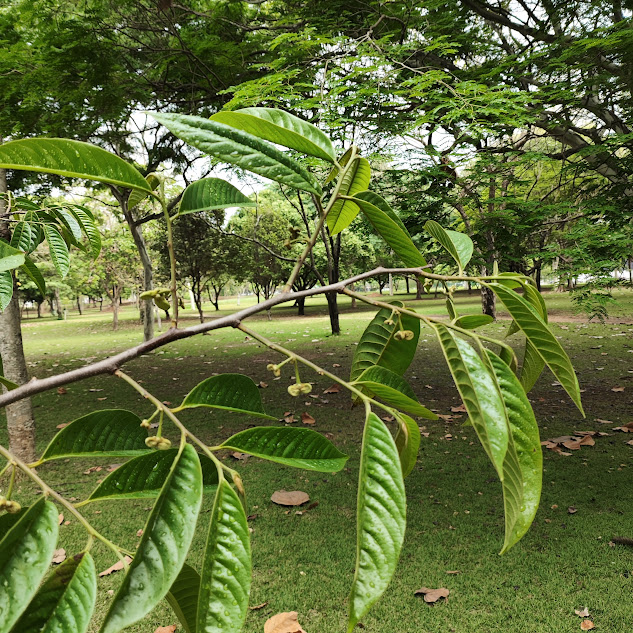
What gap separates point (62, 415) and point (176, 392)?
1193 mm

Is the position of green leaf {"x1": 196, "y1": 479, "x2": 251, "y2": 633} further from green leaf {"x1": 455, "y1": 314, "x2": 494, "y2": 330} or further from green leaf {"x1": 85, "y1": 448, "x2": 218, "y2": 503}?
green leaf {"x1": 455, "y1": 314, "x2": 494, "y2": 330}

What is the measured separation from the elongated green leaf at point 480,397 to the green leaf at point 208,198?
0.26 m

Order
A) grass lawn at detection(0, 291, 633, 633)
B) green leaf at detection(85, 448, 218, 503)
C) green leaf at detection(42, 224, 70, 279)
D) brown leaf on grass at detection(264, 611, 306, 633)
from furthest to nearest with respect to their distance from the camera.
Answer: grass lawn at detection(0, 291, 633, 633) < brown leaf on grass at detection(264, 611, 306, 633) < green leaf at detection(42, 224, 70, 279) < green leaf at detection(85, 448, 218, 503)

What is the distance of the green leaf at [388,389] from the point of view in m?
0.37

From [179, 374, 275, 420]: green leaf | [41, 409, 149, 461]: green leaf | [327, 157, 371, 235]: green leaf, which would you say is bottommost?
[41, 409, 149, 461]: green leaf

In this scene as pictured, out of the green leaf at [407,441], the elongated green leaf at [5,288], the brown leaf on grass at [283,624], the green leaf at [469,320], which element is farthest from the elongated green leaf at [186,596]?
the brown leaf on grass at [283,624]

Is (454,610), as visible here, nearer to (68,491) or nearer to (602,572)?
(602,572)

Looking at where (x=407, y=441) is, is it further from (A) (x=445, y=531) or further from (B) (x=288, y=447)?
(A) (x=445, y=531)

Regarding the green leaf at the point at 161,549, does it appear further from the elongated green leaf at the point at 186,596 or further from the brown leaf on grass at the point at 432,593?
the brown leaf on grass at the point at 432,593

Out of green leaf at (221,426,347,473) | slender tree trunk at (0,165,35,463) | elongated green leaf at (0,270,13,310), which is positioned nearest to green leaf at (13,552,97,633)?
green leaf at (221,426,347,473)

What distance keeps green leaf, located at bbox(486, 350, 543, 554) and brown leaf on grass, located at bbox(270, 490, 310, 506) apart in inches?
103

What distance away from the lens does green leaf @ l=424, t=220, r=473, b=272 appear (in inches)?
20.1

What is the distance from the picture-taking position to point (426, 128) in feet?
13.8

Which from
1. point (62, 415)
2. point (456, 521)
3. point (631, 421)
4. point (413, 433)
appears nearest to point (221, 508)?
point (413, 433)
